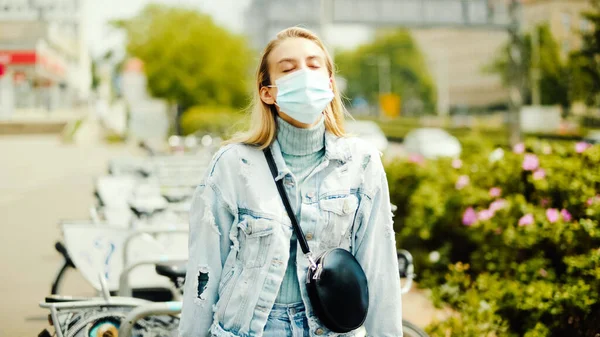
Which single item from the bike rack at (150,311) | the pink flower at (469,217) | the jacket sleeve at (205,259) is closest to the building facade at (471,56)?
the pink flower at (469,217)

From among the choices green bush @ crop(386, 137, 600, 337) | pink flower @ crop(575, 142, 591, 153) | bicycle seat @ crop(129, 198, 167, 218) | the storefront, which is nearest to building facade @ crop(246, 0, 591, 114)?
the storefront

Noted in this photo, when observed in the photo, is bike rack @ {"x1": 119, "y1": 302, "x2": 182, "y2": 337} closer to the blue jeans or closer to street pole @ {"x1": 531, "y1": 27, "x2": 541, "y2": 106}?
the blue jeans

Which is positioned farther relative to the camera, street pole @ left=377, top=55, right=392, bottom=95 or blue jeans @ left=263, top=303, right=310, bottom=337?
street pole @ left=377, top=55, right=392, bottom=95

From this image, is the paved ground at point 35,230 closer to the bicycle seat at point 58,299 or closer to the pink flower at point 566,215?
the pink flower at point 566,215

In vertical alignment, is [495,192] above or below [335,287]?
below

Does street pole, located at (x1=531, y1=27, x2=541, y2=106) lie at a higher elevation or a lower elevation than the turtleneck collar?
lower

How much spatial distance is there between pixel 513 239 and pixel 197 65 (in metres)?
40.7

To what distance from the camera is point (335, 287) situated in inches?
90.5

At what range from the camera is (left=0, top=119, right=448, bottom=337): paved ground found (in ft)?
21.5

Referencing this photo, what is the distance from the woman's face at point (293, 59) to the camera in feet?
8.06

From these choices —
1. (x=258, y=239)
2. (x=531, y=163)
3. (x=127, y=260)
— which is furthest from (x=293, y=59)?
(x=531, y=163)

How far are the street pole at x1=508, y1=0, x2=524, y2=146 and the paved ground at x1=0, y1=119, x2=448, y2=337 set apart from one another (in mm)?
13933

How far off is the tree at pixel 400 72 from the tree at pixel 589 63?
94729 millimetres

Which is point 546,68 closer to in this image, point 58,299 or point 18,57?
point 18,57
